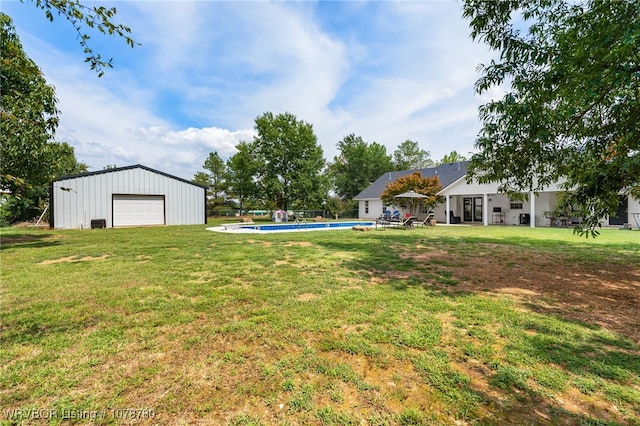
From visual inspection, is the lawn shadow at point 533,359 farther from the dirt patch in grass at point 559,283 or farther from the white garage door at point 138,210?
the white garage door at point 138,210

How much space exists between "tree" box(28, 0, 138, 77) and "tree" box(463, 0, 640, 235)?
17.4ft

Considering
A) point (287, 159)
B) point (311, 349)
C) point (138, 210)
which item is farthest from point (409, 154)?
point (311, 349)

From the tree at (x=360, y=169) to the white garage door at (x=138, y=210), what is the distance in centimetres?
2507

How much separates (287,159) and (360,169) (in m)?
17.0

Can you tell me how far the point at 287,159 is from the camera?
27109 millimetres

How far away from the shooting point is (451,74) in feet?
33.0

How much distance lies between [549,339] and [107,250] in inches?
393

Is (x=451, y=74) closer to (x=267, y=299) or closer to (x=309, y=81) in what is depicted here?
(x=309, y=81)

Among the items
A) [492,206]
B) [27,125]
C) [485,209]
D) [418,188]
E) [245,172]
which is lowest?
[485,209]

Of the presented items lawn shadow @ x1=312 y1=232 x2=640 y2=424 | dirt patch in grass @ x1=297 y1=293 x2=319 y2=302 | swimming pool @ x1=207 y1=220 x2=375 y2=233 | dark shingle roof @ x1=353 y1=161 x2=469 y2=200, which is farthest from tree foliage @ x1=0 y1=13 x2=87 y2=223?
dark shingle roof @ x1=353 y1=161 x2=469 y2=200

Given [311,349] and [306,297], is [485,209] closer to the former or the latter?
[306,297]

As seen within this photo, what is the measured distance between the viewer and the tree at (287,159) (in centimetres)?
2655

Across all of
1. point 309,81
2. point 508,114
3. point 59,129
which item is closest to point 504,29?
point 508,114

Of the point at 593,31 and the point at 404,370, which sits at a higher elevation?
the point at 593,31
